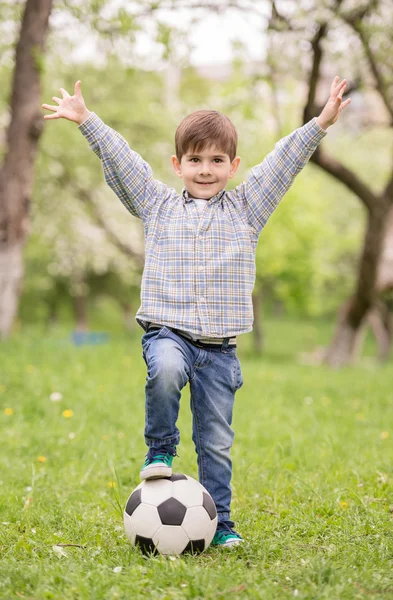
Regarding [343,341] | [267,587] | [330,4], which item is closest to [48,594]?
[267,587]

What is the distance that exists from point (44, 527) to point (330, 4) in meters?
9.69

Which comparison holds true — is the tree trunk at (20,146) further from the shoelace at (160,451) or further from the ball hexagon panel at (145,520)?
the ball hexagon panel at (145,520)

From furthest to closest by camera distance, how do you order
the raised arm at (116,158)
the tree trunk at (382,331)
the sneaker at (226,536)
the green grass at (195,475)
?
the tree trunk at (382,331), the raised arm at (116,158), the sneaker at (226,536), the green grass at (195,475)

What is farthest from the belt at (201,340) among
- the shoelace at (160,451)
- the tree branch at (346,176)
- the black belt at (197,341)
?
the tree branch at (346,176)

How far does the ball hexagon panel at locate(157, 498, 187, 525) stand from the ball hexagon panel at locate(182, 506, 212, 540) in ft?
0.08

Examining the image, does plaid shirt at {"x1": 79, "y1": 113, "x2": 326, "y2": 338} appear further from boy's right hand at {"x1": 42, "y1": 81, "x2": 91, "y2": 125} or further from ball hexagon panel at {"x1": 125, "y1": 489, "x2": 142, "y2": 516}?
ball hexagon panel at {"x1": 125, "y1": 489, "x2": 142, "y2": 516}

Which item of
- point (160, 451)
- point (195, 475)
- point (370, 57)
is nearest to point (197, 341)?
point (160, 451)

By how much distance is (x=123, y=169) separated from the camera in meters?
3.56

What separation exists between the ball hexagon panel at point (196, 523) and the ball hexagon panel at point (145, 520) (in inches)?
5.3

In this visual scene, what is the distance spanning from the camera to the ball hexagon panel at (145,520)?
3.20m

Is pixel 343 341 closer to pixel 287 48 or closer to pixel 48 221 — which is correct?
pixel 287 48

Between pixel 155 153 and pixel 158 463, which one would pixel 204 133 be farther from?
pixel 155 153

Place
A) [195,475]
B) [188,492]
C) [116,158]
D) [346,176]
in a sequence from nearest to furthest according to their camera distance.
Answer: [188,492]
[116,158]
[195,475]
[346,176]

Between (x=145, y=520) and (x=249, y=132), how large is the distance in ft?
57.5
